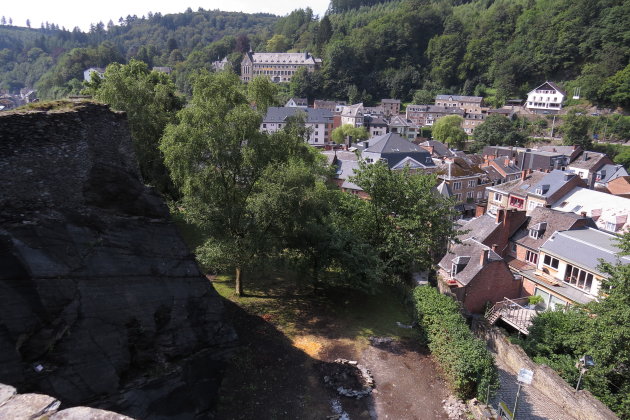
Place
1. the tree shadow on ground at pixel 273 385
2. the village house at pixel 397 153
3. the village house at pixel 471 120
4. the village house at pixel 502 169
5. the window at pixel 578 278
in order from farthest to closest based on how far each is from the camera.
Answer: the village house at pixel 471 120 → the village house at pixel 502 169 → the village house at pixel 397 153 → the window at pixel 578 278 → the tree shadow on ground at pixel 273 385

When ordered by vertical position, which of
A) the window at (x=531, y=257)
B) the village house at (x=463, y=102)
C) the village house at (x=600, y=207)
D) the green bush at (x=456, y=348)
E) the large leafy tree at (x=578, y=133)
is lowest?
the window at (x=531, y=257)

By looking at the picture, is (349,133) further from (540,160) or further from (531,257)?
(531,257)

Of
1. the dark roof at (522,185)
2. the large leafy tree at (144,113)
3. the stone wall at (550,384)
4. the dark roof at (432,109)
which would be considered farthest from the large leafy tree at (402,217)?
the dark roof at (432,109)

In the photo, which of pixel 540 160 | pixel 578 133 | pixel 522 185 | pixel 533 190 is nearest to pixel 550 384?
pixel 533 190

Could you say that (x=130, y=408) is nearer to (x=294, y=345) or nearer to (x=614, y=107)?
(x=294, y=345)

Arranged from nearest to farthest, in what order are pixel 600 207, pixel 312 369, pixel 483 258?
pixel 312 369 → pixel 483 258 → pixel 600 207

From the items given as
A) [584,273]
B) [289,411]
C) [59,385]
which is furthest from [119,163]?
[584,273]

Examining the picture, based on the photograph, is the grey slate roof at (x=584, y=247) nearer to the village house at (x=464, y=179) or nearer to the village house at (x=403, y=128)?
the village house at (x=464, y=179)
